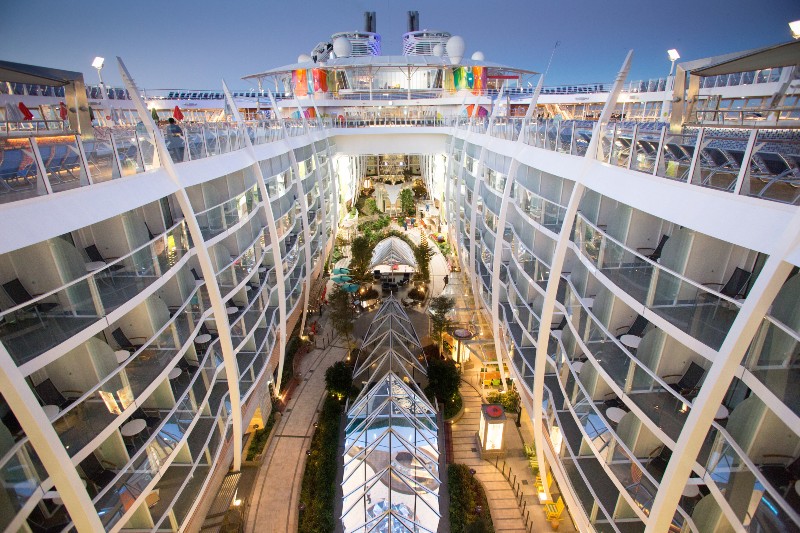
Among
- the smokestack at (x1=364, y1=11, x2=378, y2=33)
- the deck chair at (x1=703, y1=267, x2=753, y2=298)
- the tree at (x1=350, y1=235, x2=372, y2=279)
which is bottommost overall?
the tree at (x1=350, y1=235, x2=372, y2=279)

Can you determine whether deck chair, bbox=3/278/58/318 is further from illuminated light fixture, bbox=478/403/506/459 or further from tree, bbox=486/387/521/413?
tree, bbox=486/387/521/413

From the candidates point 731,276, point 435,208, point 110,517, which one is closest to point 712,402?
point 731,276

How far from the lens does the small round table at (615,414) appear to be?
10531 millimetres

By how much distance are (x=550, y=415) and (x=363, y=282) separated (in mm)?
18006

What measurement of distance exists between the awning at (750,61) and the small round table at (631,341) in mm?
5863

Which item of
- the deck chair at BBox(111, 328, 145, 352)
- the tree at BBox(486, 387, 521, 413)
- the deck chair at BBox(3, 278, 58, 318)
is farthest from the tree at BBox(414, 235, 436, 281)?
the deck chair at BBox(3, 278, 58, 318)

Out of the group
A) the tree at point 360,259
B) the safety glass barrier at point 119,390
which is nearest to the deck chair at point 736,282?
the safety glass barrier at point 119,390

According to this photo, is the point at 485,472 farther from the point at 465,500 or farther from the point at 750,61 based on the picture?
the point at 750,61

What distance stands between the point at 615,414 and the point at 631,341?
6.30 ft

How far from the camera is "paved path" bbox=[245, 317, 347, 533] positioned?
617 inches

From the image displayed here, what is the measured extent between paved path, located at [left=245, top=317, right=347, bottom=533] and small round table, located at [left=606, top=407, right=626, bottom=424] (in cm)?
1120

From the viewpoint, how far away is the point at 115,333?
10992mm

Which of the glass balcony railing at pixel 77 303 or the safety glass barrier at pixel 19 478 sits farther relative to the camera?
the glass balcony railing at pixel 77 303

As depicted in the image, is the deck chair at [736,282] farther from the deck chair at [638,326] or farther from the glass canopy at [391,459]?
A: the glass canopy at [391,459]
